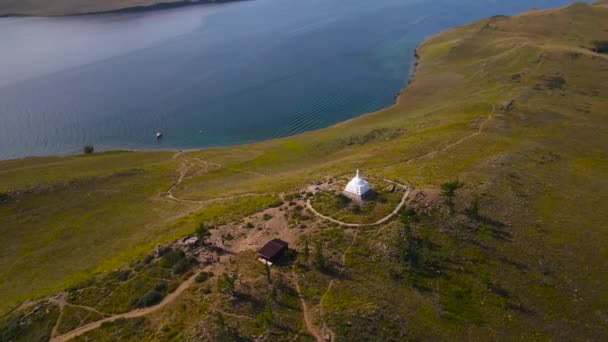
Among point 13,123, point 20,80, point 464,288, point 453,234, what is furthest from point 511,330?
point 20,80

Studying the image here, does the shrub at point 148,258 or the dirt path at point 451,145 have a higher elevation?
the shrub at point 148,258

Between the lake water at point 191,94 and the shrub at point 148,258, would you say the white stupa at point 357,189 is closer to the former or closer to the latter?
the shrub at point 148,258

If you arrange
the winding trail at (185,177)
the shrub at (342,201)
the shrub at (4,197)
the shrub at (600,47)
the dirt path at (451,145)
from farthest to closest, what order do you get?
the shrub at (600,47), the shrub at (4,197), the dirt path at (451,145), the winding trail at (185,177), the shrub at (342,201)

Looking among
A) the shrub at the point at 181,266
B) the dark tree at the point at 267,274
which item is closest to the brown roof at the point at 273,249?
the dark tree at the point at 267,274

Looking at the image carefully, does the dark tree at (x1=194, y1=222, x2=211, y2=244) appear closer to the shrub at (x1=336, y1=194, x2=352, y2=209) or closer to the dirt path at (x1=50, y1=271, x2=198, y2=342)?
the dirt path at (x1=50, y1=271, x2=198, y2=342)

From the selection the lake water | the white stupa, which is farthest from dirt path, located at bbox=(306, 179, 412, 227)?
the lake water
